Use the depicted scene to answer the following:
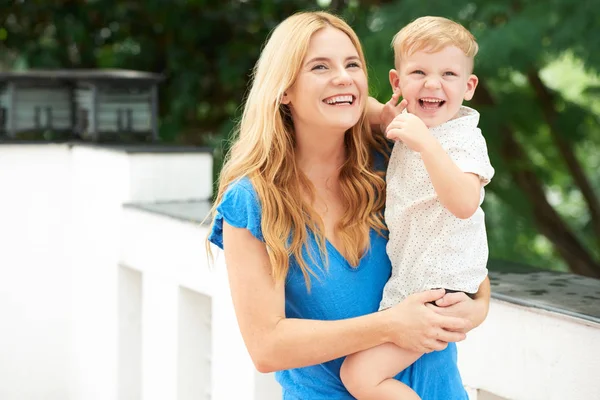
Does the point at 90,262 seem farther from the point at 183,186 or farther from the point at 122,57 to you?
the point at 122,57

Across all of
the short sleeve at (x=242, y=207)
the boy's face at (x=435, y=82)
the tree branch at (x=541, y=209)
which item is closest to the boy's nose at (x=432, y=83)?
the boy's face at (x=435, y=82)

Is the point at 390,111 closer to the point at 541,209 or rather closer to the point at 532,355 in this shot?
the point at 532,355

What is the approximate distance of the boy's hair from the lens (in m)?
1.85

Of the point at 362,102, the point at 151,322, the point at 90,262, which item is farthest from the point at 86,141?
the point at 362,102

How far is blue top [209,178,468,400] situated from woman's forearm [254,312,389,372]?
0.37 ft

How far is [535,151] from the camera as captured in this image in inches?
283

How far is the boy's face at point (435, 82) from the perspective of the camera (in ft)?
6.10

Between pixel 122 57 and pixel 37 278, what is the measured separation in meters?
2.37

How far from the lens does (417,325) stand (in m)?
1.74

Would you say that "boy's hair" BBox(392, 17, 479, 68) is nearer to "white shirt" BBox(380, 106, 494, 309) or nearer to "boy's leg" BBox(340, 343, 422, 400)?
"white shirt" BBox(380, 106, 494, 309)

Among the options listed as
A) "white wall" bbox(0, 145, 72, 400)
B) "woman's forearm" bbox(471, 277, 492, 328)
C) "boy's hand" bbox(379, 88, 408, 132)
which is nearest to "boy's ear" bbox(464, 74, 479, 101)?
"boy's hand" bbox(379, 88, 408, 132)

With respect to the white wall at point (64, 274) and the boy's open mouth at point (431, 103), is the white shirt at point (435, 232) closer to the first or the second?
the boy's open mouth at point (431, 103)

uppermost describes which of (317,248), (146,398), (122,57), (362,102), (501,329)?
(122,57)

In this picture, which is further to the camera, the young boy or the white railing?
the white railing
